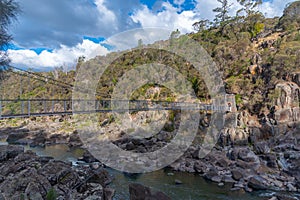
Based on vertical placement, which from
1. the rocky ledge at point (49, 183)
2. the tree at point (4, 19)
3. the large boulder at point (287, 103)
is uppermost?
the tree at point (4, 19)

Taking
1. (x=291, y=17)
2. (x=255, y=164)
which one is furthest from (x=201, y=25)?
(x=255, y=164)

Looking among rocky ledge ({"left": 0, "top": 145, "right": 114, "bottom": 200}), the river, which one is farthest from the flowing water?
rocky ledge ({"left": 0, "top": 145, "right": 114, "bottom": 200})

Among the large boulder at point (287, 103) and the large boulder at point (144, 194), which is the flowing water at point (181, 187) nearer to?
the large boulder at point (144, 194)

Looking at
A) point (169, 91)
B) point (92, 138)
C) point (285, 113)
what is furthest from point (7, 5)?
point (169, 91)

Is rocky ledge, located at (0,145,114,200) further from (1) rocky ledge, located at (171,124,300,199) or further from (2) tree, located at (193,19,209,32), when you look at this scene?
(2) tree, located at (193,19,209,32)

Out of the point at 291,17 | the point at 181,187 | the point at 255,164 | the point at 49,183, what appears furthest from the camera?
the point at 291,17

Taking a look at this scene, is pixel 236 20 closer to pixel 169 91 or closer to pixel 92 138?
pixel 169 91

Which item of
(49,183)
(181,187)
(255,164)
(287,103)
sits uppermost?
(287,103)

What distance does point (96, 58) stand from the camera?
35531 millimetres

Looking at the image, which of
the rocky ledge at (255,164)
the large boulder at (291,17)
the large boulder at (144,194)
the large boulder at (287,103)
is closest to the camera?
the large boulder at (144,194)

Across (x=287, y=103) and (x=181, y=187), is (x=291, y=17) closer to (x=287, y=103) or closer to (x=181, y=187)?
(x=287, y=103)

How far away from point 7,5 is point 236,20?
2612 centimetres

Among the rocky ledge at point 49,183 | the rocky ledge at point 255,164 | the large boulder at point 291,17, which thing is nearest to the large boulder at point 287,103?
the rocky ledge at point 255,164

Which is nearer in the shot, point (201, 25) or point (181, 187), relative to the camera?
point (181, 187)
